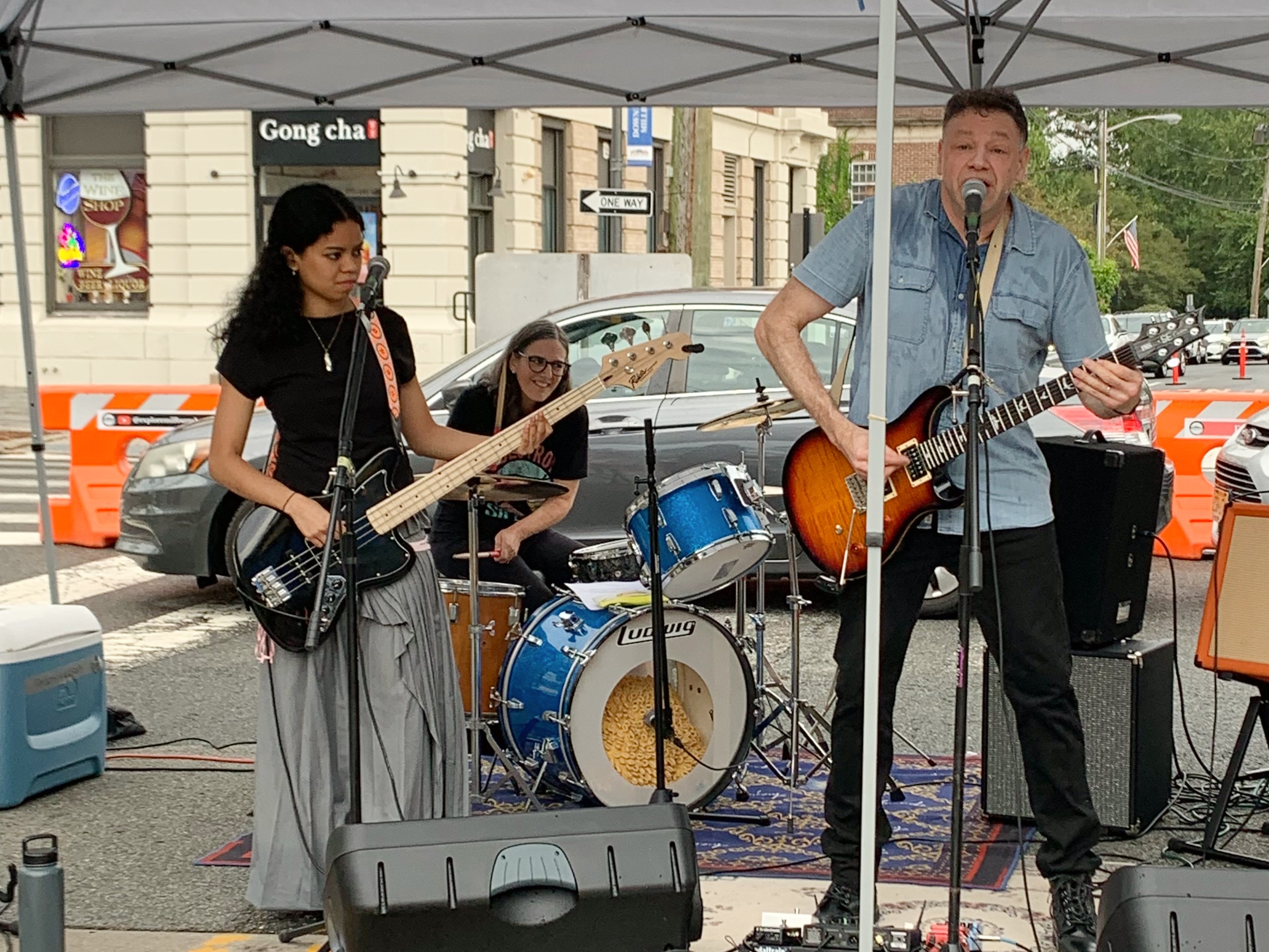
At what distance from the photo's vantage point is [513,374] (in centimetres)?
641

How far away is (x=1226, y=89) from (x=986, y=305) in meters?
2.68

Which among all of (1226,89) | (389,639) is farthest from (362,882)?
(1226,89)

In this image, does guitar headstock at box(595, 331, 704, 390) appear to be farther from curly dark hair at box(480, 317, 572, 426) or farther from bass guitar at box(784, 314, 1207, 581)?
curly dark hair at box(480, 317, 572, 426)

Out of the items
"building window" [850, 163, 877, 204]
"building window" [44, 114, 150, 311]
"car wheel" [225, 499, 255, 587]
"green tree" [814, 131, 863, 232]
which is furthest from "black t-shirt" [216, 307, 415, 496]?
"building window" [850, 163, 877, 204]

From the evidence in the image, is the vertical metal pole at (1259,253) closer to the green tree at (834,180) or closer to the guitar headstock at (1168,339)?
the green tree at (834,180)

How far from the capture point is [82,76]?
6449 millimetres

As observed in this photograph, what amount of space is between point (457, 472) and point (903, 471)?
1.26 meters

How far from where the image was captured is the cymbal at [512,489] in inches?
214

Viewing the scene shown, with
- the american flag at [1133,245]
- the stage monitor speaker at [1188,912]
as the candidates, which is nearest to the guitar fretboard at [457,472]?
the stage monitor speaker at [1188,912]

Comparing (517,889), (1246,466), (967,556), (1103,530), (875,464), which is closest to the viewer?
(517,889)

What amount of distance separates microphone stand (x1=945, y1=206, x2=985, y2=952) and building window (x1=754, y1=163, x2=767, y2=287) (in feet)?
106

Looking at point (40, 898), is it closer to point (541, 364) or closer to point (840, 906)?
point (840, 906)

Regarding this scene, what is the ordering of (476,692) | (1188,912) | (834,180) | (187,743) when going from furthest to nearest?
(834,180), (187,743), (476,692), (1188,912)

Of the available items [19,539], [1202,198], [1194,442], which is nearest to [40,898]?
[1194,442]
